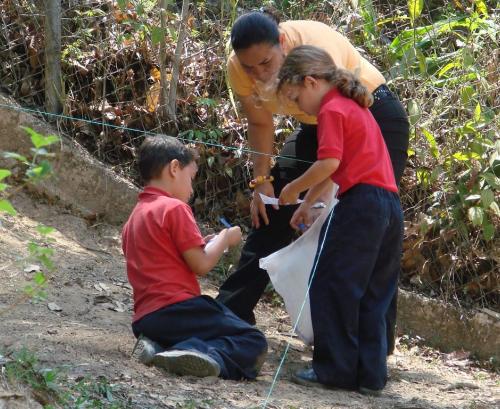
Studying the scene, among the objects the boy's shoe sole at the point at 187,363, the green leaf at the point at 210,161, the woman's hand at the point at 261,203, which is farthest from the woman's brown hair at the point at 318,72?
the green leaf at the point at 210,161

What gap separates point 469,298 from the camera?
5785 mm

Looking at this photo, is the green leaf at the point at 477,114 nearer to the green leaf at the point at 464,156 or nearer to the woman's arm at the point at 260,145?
the green leaf at the point at 464,156

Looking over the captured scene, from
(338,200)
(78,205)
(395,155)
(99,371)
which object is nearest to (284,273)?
(338,200)

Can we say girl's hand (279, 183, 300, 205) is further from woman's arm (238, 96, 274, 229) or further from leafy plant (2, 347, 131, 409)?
leafy plant (2, 347, 131, 409)

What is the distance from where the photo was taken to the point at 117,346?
4285 mm

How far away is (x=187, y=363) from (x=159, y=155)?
37.0 inches

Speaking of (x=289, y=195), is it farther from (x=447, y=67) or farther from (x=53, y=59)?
(x=53, y=59)

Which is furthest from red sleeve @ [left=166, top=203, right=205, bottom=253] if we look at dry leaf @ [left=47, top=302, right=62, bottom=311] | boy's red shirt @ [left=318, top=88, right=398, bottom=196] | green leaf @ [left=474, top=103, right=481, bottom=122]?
green leaf @ [left=474, top=103, right=481, bottom=122]

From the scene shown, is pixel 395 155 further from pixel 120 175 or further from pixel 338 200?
pixel 120 175

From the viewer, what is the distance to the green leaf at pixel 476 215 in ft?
18.0

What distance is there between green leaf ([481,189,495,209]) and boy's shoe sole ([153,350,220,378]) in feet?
7.45

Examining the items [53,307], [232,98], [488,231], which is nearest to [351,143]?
[53,307]

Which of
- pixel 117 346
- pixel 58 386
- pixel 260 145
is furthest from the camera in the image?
pixel 260 145

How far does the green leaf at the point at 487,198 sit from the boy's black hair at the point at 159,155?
2.06m
